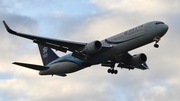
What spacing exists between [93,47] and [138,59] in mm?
8151

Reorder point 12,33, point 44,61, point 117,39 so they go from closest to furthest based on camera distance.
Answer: point 12,33 < point 117,39 < point 44,61

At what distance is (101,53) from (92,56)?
4.08ft

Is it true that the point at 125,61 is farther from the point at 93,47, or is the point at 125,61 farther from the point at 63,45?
the point at 63,45

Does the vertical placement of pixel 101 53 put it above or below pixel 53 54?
below

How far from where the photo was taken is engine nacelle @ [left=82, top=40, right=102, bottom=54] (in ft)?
182

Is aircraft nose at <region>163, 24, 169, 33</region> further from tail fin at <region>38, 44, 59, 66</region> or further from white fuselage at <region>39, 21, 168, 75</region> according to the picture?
tail fin at <region>38, 44, 59, 66</region>

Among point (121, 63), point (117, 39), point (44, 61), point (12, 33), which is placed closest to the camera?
point (12, 33)

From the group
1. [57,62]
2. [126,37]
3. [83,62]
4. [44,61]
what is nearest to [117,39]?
[126,37]

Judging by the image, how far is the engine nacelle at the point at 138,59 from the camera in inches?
2416

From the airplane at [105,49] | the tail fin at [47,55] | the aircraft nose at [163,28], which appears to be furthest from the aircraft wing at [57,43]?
the tail fin at [47,55]

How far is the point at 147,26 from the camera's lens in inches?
2167

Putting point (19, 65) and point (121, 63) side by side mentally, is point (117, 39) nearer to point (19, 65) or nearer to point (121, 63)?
point (121, 63)

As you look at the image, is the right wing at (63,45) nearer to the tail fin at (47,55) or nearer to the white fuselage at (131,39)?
the white fuselage at (131,39)

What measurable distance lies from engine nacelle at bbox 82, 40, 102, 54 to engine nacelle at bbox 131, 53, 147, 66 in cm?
717
